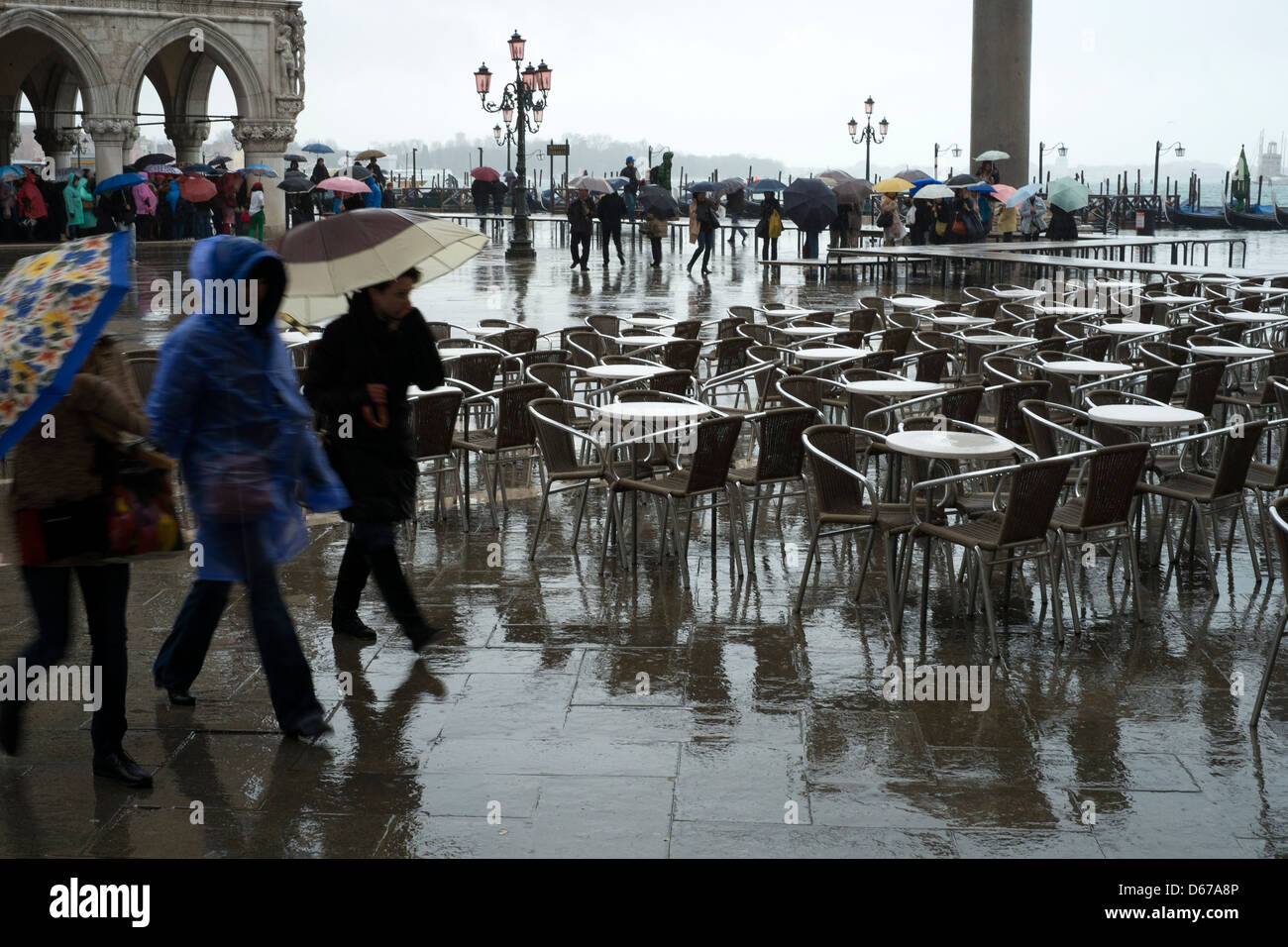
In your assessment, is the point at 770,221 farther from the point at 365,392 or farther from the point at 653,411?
the point at 365,392

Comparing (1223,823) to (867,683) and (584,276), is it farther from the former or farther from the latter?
(584,276)

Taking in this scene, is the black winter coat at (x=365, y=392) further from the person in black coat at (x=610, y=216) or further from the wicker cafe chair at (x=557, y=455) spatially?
the person in black coat at (x=610, y=216)

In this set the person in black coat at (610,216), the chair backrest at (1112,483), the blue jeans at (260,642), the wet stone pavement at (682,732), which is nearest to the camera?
the wet stone pavement at (682,732)

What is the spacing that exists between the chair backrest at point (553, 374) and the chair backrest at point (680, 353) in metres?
0.92

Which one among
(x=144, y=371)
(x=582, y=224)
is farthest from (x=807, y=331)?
(x=582, y=224)

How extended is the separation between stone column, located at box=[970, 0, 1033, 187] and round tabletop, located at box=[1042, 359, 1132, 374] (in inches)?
918

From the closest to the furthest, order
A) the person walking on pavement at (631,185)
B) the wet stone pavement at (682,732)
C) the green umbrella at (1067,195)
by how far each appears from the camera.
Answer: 1. the wet stone pavement at (682,732)
2. the green umbrella at (1067,195)
3. the person walking on pavement at (631,185)

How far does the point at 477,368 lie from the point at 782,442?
2884 mm

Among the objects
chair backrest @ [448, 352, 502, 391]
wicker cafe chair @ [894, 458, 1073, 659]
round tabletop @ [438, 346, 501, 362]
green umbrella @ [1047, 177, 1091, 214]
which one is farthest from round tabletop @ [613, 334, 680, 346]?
green umbrella @ [1047, 177, 1091, 214]

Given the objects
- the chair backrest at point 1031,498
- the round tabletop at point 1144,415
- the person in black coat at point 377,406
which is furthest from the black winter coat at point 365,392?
the round tabletop at point 1144,415

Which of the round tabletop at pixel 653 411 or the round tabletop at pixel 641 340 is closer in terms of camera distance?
the round tabletop at pixel 653 411

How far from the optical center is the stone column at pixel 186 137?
37531mm
